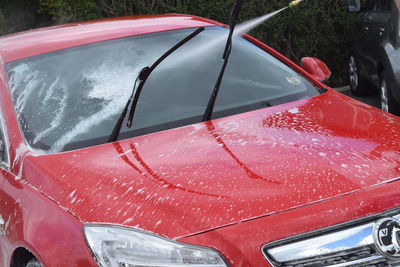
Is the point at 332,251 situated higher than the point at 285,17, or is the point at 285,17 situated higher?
the point at 332,251

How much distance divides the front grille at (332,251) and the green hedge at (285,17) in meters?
8.08

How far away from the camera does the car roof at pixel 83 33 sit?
4125 mm

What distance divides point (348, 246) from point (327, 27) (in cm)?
875

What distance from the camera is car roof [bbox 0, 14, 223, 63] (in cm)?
412

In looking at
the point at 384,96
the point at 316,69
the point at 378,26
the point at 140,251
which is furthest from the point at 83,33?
the point at 378,26

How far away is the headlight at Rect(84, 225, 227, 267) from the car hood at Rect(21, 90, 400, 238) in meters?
0.04

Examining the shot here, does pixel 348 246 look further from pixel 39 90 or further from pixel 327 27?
pixel 327 27

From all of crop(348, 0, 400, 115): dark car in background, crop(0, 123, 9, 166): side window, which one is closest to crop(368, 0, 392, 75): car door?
crop(348, 0, 400, 115): dark car in background

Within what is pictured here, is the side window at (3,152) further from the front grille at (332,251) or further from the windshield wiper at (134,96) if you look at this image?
the front grille at (332,251)

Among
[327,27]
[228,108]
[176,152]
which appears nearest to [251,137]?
[176,152]

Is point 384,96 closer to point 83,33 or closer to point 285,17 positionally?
point 285,17

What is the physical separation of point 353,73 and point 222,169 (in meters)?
7.15

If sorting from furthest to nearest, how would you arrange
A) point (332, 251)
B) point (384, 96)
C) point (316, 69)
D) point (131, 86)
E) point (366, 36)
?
point (366, 36), point (384, 96), point (316, 69), point (131, 86), point (332, 251)

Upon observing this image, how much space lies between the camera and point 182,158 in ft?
10.3
